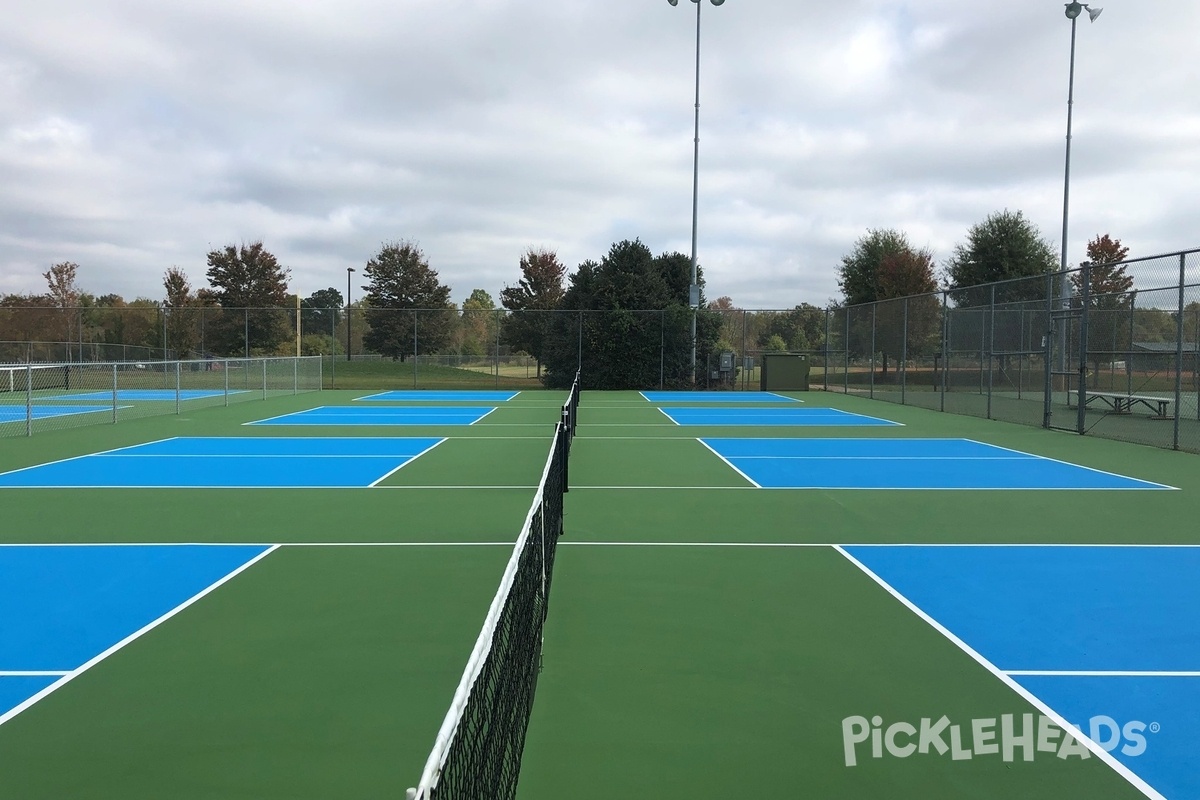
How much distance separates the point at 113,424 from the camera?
1912cm

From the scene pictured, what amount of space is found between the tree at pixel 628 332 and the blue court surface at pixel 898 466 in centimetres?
1862

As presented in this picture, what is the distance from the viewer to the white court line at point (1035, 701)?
3809mm

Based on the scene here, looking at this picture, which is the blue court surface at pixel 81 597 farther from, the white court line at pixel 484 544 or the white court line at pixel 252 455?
the white court line at pixel 252 455

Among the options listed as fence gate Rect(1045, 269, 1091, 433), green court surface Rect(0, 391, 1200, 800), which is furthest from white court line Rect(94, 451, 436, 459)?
fence gate Rect(1045, 269, 1091, 433)

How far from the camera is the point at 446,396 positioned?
31.8m

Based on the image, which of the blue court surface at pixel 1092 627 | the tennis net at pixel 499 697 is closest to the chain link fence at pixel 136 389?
the tennis net at pixel 499 697

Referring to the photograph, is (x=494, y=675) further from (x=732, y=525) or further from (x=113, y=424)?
(x=113, y=424)

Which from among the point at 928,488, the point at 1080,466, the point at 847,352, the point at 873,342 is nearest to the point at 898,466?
the point at 928,488

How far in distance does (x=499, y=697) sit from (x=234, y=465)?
10648 mm

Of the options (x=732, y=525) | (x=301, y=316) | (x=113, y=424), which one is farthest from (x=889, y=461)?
(x=301, y=316)

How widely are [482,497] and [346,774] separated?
6641 mm

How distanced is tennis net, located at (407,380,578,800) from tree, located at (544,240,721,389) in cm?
2951

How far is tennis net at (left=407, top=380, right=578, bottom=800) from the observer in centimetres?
245

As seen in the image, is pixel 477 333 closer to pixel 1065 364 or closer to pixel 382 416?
→ pixel 382 416
